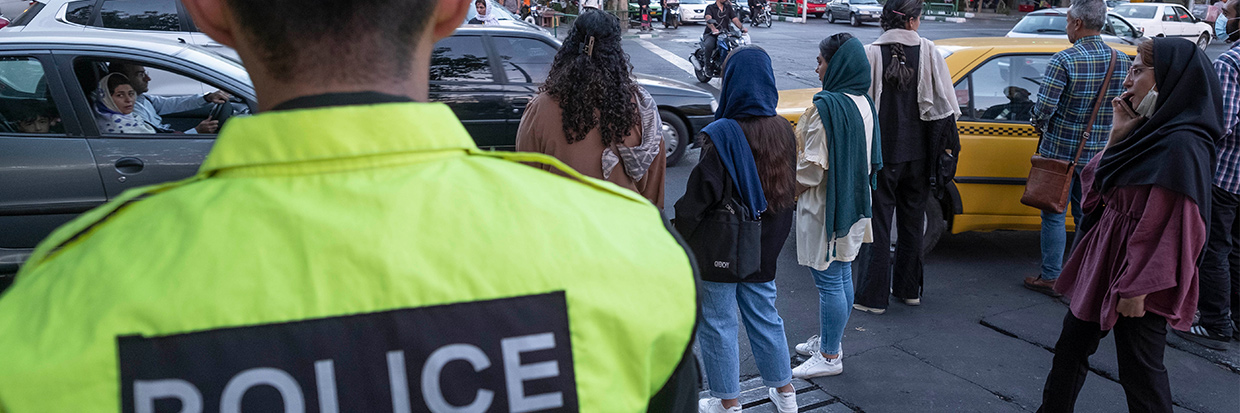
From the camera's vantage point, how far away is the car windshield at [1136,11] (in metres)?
24.3

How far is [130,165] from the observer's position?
15.2 feet

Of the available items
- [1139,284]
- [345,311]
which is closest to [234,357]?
[345,311]

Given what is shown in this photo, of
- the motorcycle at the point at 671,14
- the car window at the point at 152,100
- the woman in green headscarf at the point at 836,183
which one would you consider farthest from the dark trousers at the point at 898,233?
the motorcycle at the point at 671,14

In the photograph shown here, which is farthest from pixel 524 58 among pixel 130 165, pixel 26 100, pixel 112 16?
pixel 112 16

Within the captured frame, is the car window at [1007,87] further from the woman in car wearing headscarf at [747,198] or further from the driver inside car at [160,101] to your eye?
the driver inside car at [160,101]

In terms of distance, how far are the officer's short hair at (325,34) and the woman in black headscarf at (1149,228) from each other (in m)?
2.97

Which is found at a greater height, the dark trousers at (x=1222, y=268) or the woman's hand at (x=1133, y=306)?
the woman's hand at (x=1133, y=306)

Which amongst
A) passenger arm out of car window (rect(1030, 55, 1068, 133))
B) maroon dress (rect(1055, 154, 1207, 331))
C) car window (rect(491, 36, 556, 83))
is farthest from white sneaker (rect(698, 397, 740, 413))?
car window (rect(491, 36, 556, 83))

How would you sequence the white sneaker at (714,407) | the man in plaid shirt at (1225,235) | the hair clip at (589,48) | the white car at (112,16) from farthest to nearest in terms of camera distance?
the white car at (112,16) < the man in plaid shirt at (1225,235) < the white sneaker at (714,407) < the hair clip at (589,48)

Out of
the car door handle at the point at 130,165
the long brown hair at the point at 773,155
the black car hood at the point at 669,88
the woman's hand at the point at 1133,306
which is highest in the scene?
the long brown hair at the point at 773,155

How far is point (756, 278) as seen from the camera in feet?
11.2

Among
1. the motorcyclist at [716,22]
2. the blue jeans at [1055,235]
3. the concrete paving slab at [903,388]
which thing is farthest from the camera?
the motorcyclist at [716,22]

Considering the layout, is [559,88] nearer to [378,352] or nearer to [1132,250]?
[1132,250]

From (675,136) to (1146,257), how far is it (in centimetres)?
576
